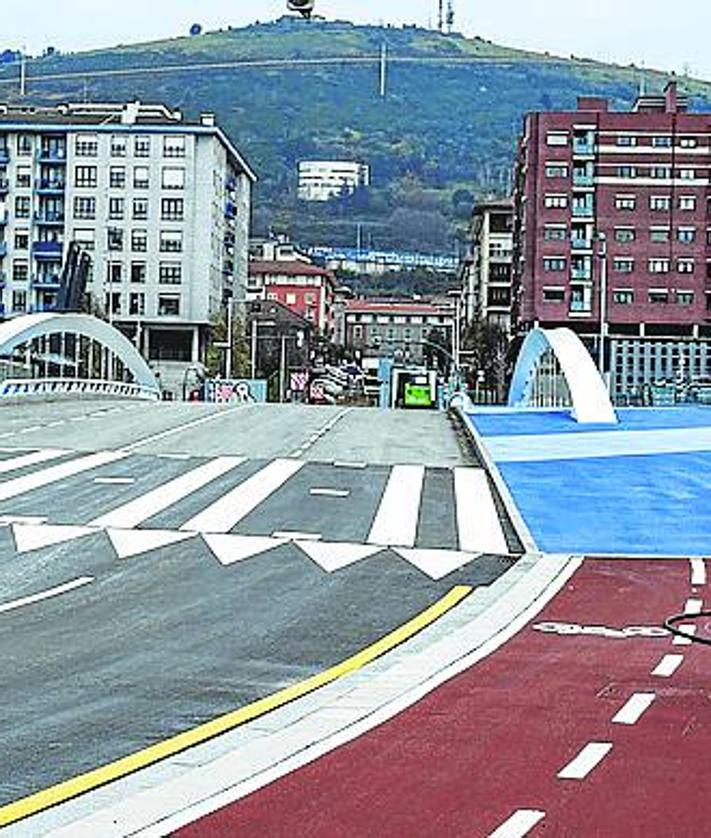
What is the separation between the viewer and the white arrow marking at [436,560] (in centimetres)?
1625

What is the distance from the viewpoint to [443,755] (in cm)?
840

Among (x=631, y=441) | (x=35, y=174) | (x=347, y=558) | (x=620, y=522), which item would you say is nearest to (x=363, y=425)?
(x=631, y=441)

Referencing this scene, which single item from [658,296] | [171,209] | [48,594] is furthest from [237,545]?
[171,209]

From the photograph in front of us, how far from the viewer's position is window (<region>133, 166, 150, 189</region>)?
11744cm

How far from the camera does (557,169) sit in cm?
10575

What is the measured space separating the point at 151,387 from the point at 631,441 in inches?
1662

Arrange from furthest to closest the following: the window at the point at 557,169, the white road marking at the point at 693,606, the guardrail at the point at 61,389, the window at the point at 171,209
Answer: the window at the point at 171,209 → the window at the point at 557,169 → the guardrail at the point at 61,389 → the white road marking at the point at 693,606

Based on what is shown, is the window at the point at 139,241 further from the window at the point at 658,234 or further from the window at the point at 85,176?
the window at the point at 658,234

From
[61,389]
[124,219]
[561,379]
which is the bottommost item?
[61,389]

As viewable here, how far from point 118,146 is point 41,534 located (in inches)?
4056

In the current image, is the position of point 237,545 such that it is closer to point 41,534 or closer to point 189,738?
point 41,534

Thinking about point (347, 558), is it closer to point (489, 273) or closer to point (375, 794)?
point (375, 794)

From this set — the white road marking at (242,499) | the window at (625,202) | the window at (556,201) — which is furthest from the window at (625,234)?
the white road marking at (242,499)

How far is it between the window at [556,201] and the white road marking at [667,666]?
95997 millimetres
